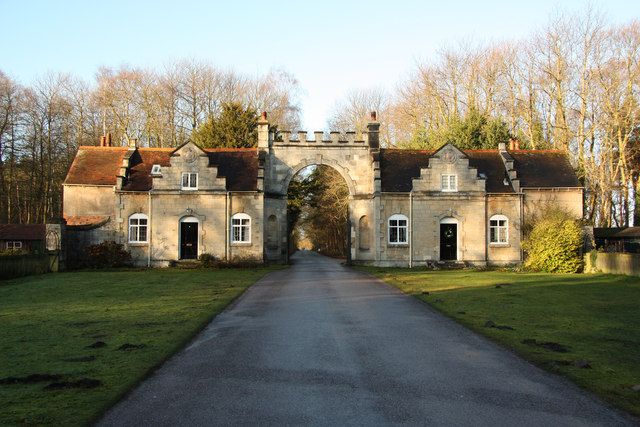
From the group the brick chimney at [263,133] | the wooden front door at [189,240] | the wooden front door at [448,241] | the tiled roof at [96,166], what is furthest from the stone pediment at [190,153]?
the wooden front door at [448,241]

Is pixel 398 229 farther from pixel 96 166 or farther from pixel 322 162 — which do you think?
pixel 96 166

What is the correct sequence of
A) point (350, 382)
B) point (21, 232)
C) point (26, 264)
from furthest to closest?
1. point (21, 232)
2. point (26, 264)
3. point (350, 382)

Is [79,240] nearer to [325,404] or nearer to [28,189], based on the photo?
[28,189]

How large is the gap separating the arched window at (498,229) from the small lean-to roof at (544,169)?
8.38 ft

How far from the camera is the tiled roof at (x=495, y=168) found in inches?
1443

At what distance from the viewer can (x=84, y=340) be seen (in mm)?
10844

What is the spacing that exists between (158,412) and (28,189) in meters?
47.9

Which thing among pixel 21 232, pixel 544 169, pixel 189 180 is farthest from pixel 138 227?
pixel 544 169

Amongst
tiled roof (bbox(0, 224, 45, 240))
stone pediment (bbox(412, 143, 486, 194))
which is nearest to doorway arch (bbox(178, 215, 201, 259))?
tiled roof (bbox(0, 224, 45, 240))

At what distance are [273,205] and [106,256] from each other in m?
10.9

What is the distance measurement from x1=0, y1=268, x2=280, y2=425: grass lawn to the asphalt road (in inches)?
17.5

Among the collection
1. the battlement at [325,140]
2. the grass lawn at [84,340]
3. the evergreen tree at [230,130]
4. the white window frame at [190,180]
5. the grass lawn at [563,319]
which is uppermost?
the evergreen tree at [230,130]

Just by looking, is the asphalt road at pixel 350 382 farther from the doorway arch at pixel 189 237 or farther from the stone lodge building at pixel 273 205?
the doorway arch at pixel 189 237

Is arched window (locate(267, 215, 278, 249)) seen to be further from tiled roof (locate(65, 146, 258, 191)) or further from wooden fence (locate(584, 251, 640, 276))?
wooden fence (locate(584, 251, 640, 276))
